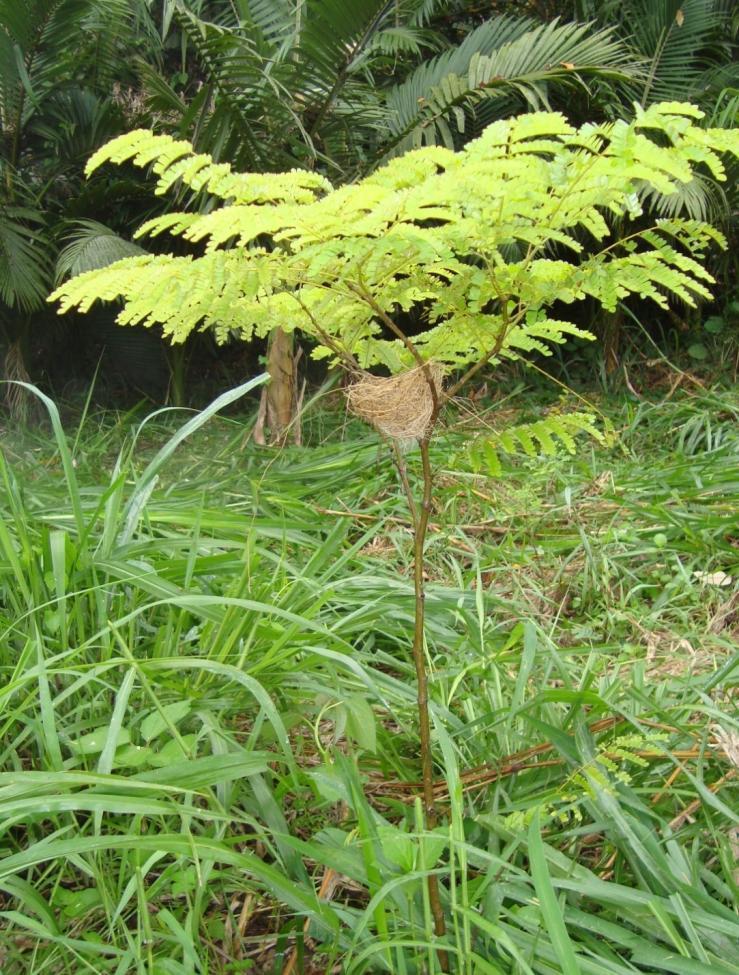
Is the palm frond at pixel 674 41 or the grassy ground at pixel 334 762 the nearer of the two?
the grassy ground at pixel 334 762

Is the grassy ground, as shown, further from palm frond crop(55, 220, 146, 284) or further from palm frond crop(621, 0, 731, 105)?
palm frond crop(621, 0, 731, 105)

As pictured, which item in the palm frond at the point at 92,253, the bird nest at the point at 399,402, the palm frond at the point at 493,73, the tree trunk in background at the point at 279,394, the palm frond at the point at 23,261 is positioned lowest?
the tree trunk in background at the point at 279,394

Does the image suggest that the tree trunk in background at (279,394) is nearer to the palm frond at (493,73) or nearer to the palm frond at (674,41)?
the palm frond at (493,73)

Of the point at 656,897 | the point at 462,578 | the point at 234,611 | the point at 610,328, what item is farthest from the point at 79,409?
the point at 656,897

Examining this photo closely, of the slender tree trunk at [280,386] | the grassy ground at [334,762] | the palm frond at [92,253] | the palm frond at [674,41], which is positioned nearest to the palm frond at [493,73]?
the palm frond at [674,41]

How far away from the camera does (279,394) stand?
312 cm

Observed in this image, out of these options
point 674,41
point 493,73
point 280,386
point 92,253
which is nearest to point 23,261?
point 92,253

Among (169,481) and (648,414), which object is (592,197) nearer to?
(169,481)

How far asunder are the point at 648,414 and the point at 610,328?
2.57ft

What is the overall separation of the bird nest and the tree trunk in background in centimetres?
208

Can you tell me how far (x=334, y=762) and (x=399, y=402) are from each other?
1.75 feet

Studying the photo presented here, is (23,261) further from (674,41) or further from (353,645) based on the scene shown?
(674,41)

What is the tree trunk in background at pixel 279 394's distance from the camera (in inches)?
121

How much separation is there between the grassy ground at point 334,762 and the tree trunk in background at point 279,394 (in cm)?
118
